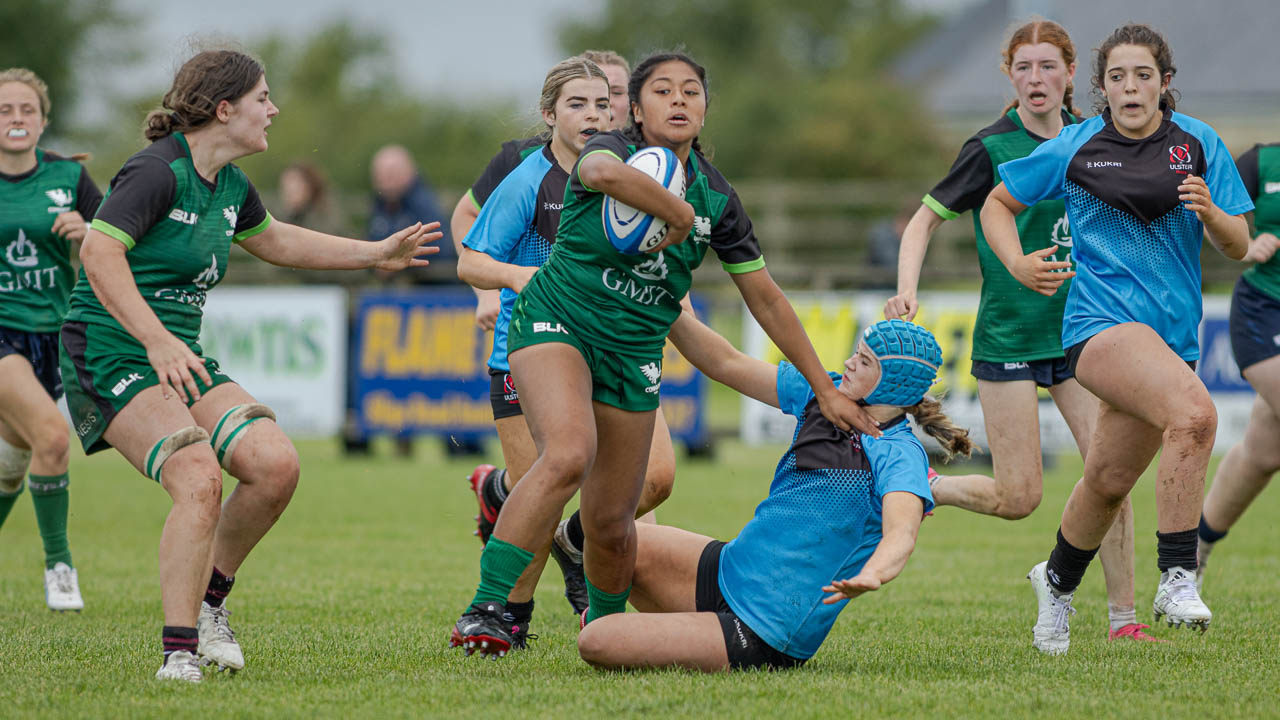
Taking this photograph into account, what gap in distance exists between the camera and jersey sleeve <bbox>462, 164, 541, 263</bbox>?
5594mm

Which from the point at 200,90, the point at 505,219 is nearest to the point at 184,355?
the point at 200,90

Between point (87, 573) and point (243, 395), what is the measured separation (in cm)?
334

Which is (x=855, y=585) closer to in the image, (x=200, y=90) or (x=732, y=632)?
(x=732, y=632)

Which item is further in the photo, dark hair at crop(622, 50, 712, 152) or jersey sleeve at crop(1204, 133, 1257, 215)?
jersey sleeve at crop(1204, 133, 1257, 215)

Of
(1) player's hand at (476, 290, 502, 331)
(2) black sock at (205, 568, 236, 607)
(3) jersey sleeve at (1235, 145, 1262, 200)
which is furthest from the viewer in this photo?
(3) jersey sleeve at (1235, 145, 1262, 200)

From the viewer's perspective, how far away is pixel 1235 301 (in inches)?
284

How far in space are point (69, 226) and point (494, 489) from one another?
2503 mm

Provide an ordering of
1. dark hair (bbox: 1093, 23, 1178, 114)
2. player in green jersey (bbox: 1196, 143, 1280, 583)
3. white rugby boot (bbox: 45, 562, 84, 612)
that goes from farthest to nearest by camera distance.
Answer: player in green jersey (bbox: 1196, 143, 1280, 583) < white rugby boot (bbox: 45, 562, 84, 612) < dark hair (bbox: 1093, 23, 1178, 114)

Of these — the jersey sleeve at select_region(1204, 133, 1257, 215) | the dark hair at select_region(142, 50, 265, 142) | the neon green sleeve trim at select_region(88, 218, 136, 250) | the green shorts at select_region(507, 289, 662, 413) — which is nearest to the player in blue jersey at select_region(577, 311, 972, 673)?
the green shorts at select_region(507, 289, 662, 413)

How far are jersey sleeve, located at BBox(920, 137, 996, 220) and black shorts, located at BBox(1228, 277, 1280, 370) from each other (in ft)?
5.68

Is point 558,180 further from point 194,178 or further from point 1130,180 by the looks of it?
point 1130,180

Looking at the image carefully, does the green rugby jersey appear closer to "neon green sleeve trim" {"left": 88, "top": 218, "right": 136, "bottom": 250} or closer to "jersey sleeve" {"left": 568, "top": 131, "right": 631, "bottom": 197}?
"jersey sleeve" {"left": 568, "top": 131, "right": 631, "bottom": 197}

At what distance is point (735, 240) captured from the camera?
474cm

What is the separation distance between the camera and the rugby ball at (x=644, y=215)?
4410 mm
